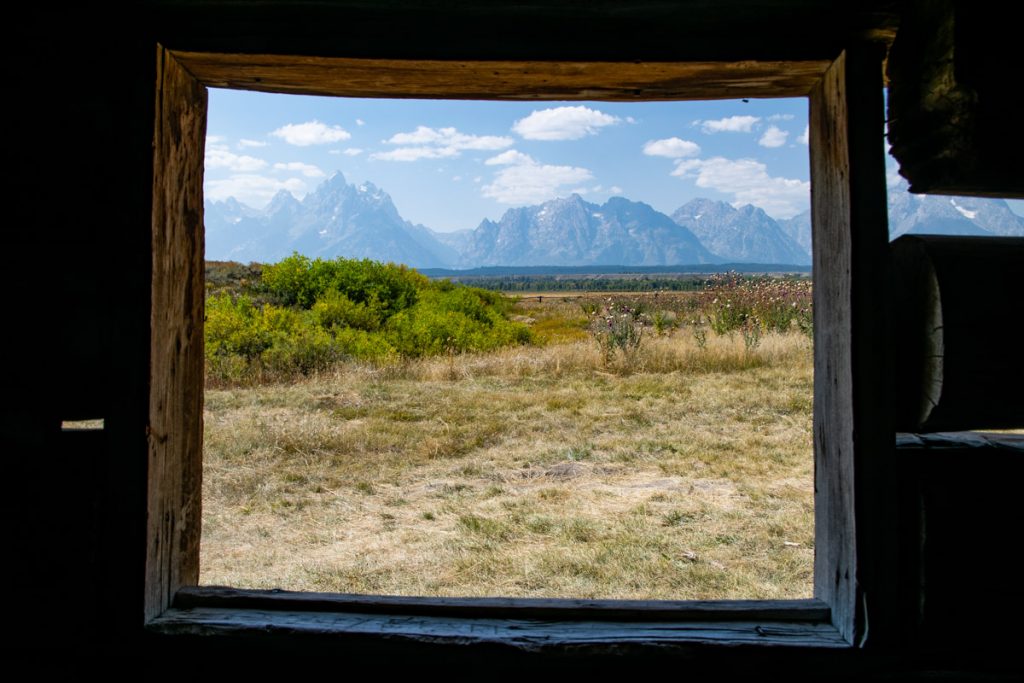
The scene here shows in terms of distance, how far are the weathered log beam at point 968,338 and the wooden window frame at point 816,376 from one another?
107 mm

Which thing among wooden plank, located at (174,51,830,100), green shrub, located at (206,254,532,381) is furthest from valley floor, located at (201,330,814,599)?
wooden plank, located at (174,51,830,100)

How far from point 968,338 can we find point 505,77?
3.48 feet

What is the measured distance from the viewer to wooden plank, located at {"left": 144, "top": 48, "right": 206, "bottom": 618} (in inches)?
59.6

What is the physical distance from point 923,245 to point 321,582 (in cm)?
292

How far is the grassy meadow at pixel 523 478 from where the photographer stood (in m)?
3.59

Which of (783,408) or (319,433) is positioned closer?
(319,433)

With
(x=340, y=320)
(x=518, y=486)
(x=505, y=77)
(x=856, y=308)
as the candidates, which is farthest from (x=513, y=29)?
(x=340, y=320)

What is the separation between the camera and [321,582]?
3.48 metres

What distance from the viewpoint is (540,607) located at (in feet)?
5.09

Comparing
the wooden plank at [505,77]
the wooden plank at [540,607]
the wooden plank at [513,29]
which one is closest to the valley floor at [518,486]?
the wooden plank at [540,607]

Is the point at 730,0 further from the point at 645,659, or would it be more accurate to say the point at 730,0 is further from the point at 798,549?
the point at 798,549

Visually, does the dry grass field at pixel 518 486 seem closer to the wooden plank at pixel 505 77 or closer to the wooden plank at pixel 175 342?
the wooden plank at pixel 175 342

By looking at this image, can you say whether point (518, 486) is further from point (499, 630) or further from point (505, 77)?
point (505, 77)

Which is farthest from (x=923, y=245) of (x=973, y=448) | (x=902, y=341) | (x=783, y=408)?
(x=783, y=408)
